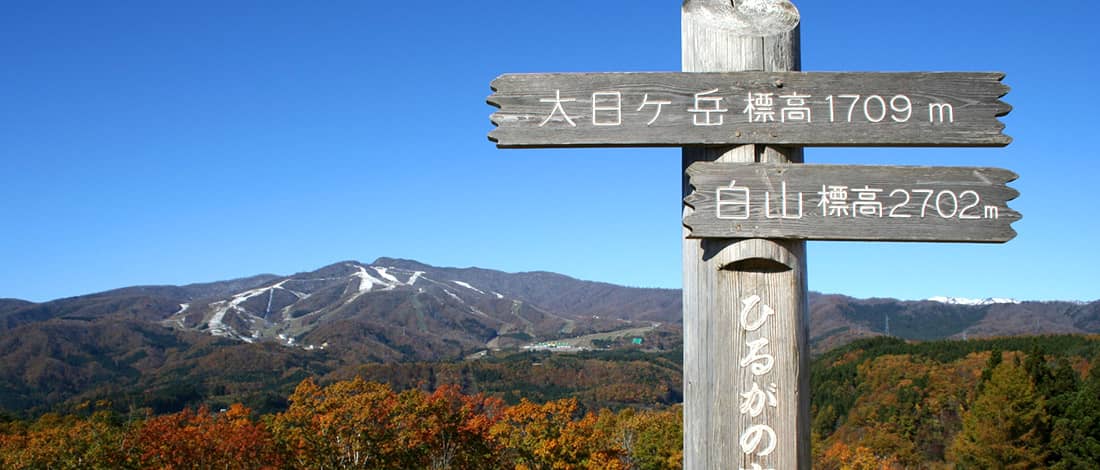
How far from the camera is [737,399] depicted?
3814 millimetres

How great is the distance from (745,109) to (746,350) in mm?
1081

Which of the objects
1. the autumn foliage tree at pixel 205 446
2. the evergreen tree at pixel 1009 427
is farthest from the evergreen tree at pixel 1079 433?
the autumn foliage tree at pixel 205 446

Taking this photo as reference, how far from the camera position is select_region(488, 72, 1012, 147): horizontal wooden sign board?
3.90 m

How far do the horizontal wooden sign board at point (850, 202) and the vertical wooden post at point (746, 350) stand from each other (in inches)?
4.8

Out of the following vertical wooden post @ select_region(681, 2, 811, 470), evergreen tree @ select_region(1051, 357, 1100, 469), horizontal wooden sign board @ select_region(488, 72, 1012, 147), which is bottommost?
evergreen tree @ select_region(1051, 357, 1100, 469)

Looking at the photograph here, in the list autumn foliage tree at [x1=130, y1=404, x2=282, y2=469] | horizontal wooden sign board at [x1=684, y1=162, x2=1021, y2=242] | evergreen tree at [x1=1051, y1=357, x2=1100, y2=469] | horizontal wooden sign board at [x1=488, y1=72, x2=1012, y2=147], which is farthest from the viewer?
evergreen tree at [x1=1051, y1=357, x2=1100, y2=469]

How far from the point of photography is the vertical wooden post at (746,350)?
3801 millimetres

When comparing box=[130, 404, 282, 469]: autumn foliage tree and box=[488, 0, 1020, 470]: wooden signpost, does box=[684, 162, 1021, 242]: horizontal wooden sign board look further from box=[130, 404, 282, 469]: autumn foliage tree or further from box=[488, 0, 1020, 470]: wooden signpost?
box=[130, 404, 282, 469]: autumn foliage tree

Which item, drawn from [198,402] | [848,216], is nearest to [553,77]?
[848,216]

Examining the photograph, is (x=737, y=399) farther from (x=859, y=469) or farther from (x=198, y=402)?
(x=198, y=402)

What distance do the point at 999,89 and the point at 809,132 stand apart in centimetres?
93

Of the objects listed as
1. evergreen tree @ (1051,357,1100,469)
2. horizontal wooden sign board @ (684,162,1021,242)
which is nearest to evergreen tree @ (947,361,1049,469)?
evergreen tree @ (1051,357,1100,469)

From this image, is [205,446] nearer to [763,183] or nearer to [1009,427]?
[763,183]

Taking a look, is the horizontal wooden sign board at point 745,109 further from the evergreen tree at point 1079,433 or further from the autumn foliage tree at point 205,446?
the evergreen tree at point 1079,433
